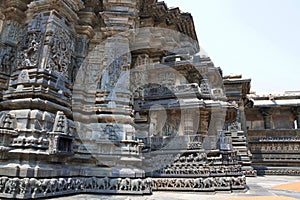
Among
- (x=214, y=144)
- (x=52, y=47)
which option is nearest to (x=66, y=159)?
(x=52, y=47)

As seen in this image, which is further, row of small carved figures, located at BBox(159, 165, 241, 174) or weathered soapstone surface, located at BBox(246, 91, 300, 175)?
weathered soapstone surface, located at BBox(246, 91, 300, 175)

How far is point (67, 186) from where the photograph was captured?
19.7 ft

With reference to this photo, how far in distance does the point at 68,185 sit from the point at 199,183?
4.20 meters

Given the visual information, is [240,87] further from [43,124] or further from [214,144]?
[43,124]

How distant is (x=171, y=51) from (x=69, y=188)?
9.24 m

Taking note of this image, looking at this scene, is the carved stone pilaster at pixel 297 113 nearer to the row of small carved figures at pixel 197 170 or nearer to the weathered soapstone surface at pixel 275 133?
the weathered soapstone surface at pixel 275 133

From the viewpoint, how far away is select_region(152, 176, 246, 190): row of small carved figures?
7992 mm

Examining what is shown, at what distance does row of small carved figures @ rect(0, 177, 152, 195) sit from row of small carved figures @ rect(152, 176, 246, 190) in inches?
63.0

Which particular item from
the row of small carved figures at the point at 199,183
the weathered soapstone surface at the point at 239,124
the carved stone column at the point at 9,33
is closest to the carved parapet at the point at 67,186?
the row of small carved figures at the point at 199,183

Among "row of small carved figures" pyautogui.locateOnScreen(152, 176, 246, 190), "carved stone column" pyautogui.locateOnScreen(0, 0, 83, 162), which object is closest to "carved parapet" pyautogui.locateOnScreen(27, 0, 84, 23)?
"carved stone column" pyautogui.locateOnScreen(0, 0, 83, 162)

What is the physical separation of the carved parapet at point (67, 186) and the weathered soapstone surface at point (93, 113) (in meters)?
0.02

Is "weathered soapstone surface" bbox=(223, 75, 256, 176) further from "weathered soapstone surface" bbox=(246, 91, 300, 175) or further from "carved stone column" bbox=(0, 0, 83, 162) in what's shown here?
"carved stone column" bbox=(0, 0, 83, 162)

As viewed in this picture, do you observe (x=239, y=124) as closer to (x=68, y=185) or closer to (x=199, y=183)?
(x=199, y=183)

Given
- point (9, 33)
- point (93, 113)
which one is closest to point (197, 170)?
point (93, 113)
